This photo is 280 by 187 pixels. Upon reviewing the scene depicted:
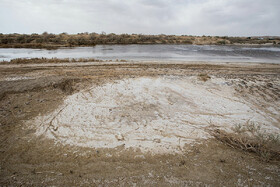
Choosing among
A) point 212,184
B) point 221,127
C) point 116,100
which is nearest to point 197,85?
point 221,127

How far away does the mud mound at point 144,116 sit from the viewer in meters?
4.04

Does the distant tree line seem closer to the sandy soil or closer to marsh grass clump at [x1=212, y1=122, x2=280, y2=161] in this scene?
the sandy soil

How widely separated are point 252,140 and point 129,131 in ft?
11.6

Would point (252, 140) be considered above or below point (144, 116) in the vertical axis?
below

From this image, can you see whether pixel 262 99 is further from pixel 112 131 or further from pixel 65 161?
pixel 65 161

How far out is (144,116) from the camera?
5145 mm

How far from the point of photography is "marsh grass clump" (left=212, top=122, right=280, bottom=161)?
351 cm

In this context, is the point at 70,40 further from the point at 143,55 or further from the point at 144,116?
the point at 144,116

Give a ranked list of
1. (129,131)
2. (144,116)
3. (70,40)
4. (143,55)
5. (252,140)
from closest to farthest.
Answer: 1. (252,140)
2. (129,131)
3. (144,116)
4. (143,55)
5. (70,40)

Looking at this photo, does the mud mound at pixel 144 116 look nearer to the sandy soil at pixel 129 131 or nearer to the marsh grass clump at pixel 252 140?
the sandy soil at pixel 129 131

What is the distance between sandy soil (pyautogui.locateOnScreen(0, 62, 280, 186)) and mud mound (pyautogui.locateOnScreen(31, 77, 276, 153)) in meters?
0.03

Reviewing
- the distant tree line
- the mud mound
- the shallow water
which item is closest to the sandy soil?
the mud mound

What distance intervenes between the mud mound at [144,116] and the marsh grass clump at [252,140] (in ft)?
1.19

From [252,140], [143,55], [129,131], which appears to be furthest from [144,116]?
[143,55]
